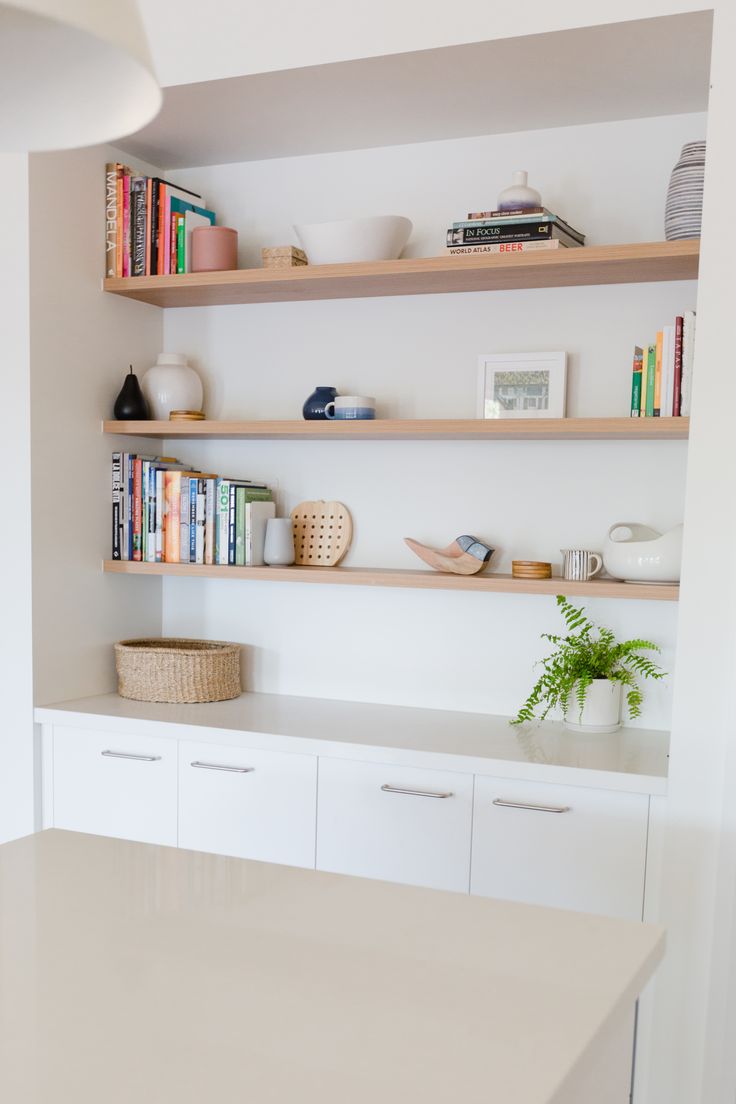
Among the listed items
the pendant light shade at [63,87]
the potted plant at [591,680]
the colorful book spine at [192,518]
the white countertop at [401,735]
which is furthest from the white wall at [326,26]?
the white countertop at [401,735]

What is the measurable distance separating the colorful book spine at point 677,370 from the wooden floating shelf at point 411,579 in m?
0.42

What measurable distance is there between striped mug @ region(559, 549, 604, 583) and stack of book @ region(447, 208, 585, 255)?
75 cm

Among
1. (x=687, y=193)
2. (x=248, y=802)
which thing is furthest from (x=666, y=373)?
(x=248, y=802)

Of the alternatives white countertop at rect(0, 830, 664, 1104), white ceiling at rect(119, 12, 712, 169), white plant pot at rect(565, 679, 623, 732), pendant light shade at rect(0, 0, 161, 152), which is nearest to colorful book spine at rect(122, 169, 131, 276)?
white ceiling at rect(119, 12, 712, 169)

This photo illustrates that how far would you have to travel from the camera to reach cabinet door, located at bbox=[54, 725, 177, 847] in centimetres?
274

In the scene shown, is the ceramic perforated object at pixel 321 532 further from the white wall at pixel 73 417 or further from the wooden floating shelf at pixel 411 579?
the white wall at pixel 73 417

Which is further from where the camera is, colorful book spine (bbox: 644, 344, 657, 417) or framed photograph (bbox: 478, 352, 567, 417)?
framed photograph (bbox: 478, 352, 567, 417)

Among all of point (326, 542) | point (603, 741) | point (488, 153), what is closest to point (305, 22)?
point (488, 153)

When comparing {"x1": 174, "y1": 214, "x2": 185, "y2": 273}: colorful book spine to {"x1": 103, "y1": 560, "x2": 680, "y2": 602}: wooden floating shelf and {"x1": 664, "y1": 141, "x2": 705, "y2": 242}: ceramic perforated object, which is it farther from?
{"x1": 664, "y1": 141, "x2": 705, "y2": 242}: ceramic perforated object

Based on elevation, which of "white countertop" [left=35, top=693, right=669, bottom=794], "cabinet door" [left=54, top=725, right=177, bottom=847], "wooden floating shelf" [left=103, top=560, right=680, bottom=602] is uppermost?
"wooden floating shelf" [left=103, top=560, right=680, bottom=602]

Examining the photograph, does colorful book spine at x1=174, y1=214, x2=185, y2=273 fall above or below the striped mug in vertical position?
above

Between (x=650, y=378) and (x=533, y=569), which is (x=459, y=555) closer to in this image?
(x=533, y=569)

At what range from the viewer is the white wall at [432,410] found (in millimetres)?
2764

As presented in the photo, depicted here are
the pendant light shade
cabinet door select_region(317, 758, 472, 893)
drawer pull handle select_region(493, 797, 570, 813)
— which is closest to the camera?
the pendant light shade
